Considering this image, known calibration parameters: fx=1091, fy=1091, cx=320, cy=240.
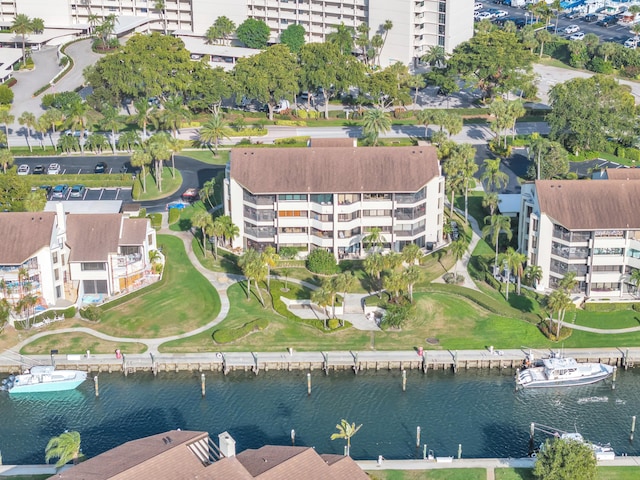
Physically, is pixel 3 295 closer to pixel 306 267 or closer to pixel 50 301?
pixel 50 301

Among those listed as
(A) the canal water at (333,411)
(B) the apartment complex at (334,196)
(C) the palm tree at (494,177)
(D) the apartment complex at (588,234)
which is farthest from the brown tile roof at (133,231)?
(C) the palm tree at (494,177)

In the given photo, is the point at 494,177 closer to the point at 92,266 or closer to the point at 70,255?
the point at 92,266

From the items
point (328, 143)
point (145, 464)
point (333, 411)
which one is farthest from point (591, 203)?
point (145, 464)

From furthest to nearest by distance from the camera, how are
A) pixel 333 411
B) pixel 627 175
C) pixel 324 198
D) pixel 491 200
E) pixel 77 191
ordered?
pixel 77 191 < pixel 491 200 < pixel 627 175 < pixel 324 198 < pixel 333 411

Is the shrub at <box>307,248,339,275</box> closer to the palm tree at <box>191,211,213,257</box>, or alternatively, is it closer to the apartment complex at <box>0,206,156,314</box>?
the palm tree at <box>191,211,213,257</box>

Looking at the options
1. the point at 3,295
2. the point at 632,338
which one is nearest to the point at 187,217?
the point at 3,295

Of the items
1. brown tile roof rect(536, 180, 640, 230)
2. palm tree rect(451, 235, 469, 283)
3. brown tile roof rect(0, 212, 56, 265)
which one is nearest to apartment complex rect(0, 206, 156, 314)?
brown tile roof rect(0, 212, 56, 265)

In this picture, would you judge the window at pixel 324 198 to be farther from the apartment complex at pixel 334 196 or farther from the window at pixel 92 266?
the window at pixel 92 266
